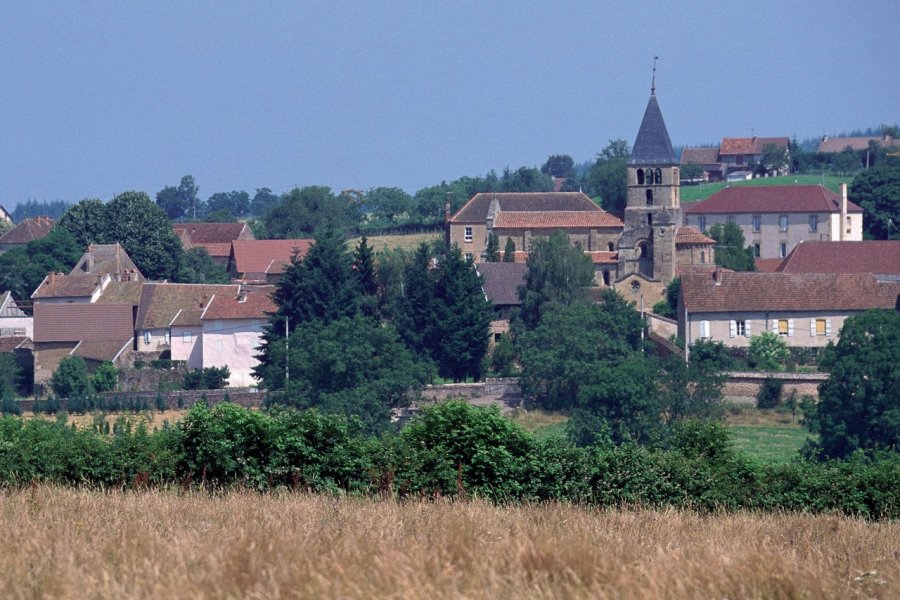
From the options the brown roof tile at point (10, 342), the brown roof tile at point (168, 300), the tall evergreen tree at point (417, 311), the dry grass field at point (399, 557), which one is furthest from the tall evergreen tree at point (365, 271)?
the dry grass field at point (399, 557)

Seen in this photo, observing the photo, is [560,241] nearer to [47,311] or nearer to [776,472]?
[47,311]

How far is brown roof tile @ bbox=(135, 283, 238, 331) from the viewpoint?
59812mm

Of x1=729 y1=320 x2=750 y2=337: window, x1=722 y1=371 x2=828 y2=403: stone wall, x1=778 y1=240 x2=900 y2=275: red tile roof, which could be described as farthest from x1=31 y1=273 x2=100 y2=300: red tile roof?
x1=778 y1=240 x2=900 y2=275: red tile roof

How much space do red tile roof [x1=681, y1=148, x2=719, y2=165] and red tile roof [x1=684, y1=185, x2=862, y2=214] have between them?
52698mm

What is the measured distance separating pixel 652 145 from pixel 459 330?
2446 cm

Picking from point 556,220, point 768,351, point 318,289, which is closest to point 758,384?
point 768,351

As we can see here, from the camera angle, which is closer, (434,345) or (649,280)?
(434,345)

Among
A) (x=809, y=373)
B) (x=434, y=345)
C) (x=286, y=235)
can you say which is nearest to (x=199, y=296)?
(x=434, y=345)

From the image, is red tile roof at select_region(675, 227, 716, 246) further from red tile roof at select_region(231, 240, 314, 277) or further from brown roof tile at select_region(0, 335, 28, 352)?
brown roof tile at select_region(0, 335, 28, 352)

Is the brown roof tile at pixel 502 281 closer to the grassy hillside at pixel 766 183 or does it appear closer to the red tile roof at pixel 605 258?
the red tile roof at pixel 605 258

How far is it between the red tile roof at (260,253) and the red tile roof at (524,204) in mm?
10029

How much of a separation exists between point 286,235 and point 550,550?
9440cm

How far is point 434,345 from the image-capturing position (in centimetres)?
5531

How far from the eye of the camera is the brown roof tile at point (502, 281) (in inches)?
2491
